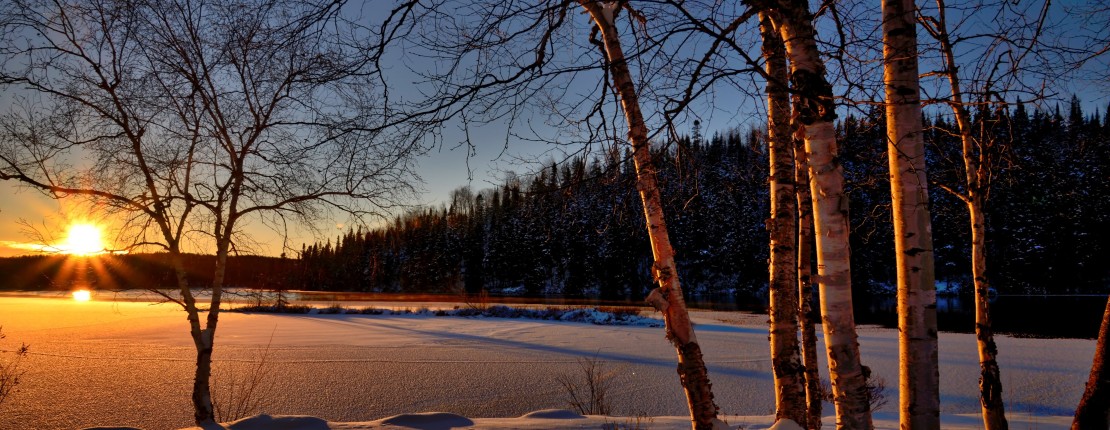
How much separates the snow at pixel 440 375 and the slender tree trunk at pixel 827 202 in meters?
2.63

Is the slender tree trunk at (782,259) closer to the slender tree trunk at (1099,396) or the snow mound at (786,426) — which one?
the snow mound at (786,426)

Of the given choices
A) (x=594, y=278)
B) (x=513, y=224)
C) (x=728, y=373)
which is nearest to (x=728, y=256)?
(x=594, y=278)

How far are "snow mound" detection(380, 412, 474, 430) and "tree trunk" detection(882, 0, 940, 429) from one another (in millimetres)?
3905

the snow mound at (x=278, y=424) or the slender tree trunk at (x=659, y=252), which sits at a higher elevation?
the slender tree trunk at (x=659, y=252)

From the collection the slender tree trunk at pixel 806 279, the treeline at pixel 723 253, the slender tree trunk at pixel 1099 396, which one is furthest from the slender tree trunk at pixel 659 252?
the treeline at pixel 723 253

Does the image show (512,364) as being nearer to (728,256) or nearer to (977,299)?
(977,299)

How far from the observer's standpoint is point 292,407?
8.12 metres

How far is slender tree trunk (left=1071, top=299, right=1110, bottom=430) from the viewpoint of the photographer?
3393 millimetres

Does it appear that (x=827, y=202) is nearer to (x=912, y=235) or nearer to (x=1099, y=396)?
(x=912, y=235)

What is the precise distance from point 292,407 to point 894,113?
8.33m

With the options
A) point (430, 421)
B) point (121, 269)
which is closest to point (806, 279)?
point (430, 421)

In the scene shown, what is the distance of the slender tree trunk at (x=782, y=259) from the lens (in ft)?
13.3

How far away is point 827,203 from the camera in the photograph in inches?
108

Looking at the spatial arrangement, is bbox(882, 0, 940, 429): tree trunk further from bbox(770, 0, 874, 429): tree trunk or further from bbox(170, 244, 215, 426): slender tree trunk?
bbox(170, 244, 215, 426): slender tree trunk
